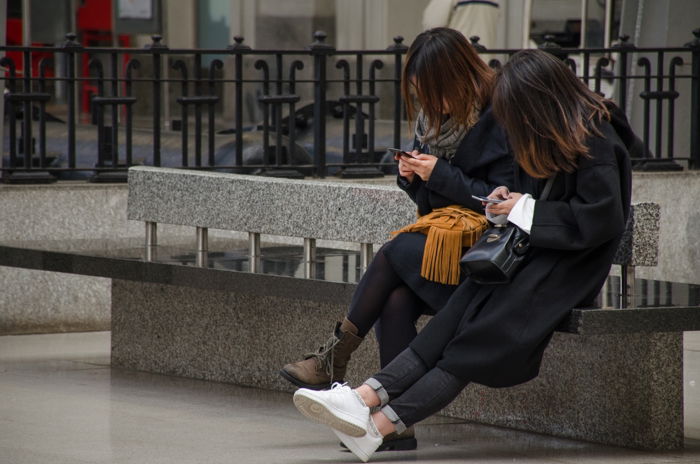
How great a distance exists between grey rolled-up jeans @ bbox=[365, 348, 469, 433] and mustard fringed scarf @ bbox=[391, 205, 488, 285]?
31 cm

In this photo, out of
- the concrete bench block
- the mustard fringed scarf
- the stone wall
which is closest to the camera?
the mustard fringed scarf

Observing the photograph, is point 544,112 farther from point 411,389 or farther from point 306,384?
point 306,384

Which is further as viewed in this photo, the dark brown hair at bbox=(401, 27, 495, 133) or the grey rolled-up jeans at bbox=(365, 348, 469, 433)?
the dark brown hair at bbox=(401, 27, 495, 133)

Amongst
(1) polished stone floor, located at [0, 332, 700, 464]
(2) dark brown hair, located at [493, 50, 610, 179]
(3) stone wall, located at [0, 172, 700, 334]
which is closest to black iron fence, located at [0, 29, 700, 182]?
(3) stone wall, located at [0, 172, 700, 334]

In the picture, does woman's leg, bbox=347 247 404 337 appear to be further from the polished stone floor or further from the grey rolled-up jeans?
the polished stone floor

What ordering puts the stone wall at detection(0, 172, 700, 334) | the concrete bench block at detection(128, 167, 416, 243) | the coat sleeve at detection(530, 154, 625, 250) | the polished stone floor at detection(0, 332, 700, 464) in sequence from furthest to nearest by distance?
the stone wall at detection(0, 172, 700, 334) → the concrete bench block at detection(128, 167, 416, 243) → the polished stone floor at detection(0, 332, 700, 464) → the coat sleeve at detection(530, 154, 625, 250)

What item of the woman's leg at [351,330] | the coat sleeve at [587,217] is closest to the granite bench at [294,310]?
the coat sleeve at [587,217]

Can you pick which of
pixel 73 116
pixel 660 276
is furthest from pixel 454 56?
pixel 660 276

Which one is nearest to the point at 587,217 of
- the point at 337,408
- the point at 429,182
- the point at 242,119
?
the point at 429,182

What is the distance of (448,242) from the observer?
4.88 m

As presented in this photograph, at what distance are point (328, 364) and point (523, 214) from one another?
949 mm

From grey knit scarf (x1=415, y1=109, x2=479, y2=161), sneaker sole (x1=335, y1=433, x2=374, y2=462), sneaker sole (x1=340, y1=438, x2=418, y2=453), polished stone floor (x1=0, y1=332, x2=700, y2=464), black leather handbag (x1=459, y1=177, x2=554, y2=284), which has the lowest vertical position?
polished stone floor (x1=0, y1=332, x2=700, y2=464)

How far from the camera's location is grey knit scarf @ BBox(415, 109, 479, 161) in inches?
200

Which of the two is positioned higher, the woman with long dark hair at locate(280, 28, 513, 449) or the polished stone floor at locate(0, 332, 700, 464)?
the woman with long dark hair at locate(280, 28, 513, 449)
